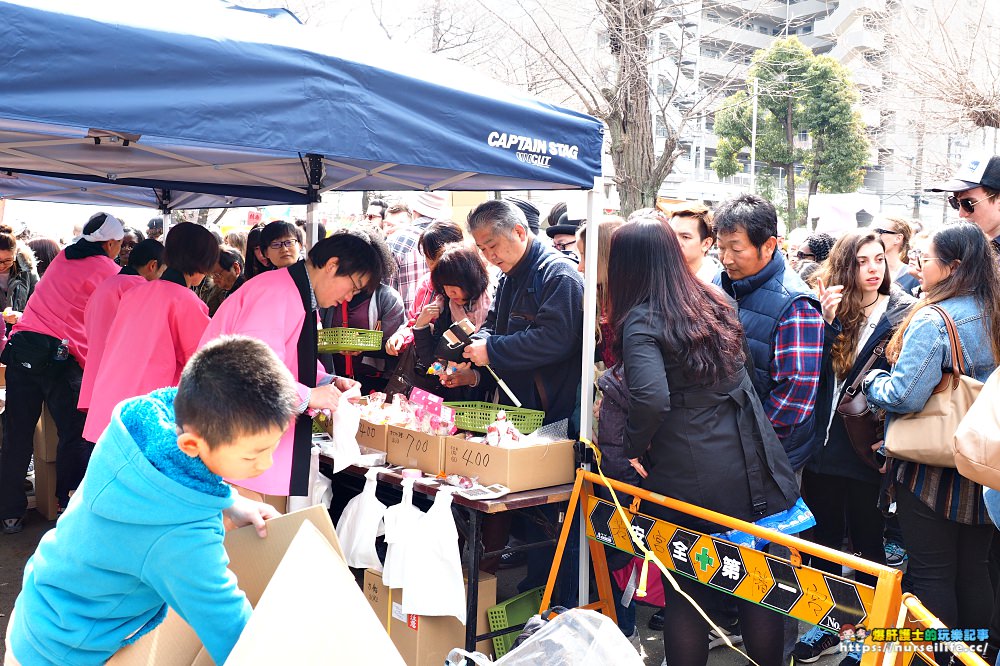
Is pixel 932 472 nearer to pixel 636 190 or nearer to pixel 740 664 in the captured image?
pixel 740 664

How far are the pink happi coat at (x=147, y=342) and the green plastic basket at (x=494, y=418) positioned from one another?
1367mm

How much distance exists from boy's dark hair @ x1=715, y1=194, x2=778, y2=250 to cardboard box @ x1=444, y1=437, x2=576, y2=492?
45.3 inches

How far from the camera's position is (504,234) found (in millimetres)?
3904

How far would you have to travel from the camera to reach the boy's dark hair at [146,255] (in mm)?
4488

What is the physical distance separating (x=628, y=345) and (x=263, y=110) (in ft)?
4.74

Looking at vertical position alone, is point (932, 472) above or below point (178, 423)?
Result: below

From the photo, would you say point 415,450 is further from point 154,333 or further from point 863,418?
point 863,418

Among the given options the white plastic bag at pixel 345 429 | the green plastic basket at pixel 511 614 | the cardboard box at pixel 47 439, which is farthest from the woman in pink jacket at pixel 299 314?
the cardboard box at pixel 47 439

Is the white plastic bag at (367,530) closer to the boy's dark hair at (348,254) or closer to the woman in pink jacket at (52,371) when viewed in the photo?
the boy's dark hair at (348,254)

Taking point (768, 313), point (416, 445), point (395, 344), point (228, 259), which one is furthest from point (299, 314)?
point (228, 259)

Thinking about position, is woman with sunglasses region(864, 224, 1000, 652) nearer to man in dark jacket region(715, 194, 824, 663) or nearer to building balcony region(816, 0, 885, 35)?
man in dark jacket region(715, 194, 824, 663)

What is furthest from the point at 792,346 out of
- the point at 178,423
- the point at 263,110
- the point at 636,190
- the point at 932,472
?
the point at 636,190

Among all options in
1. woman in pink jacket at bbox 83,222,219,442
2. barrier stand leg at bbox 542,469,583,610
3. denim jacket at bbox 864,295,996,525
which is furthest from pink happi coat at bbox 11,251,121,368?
denim jacket at bbox 864,295,996,525

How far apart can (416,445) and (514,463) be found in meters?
0.56
